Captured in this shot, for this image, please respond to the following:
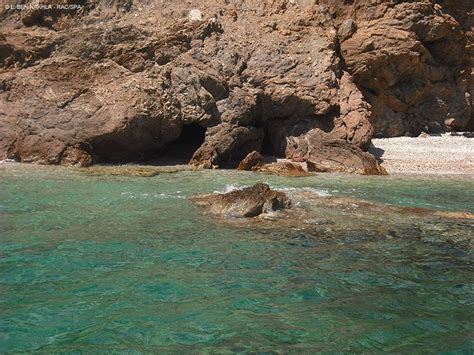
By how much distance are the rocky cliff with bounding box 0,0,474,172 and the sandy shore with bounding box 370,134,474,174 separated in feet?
5.47

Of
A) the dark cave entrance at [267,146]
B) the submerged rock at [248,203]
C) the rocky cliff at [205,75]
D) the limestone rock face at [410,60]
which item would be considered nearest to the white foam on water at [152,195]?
the submerged rock at [248,203]

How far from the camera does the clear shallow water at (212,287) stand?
416 cm

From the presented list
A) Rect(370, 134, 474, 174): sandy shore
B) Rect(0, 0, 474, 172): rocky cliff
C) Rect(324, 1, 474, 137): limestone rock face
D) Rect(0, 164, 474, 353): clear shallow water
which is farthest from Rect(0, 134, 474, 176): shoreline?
Rect(0, 164, 474, 353): clear shallow water

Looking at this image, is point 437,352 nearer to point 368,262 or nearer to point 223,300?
point 223,300

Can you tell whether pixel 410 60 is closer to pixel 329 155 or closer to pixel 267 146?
pixel 267 146

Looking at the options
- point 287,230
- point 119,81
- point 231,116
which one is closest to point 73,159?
point 119,81

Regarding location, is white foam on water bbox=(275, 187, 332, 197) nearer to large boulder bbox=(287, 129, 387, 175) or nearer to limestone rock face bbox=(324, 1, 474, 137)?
large boulder bbox=(287, 129, 387, 175)

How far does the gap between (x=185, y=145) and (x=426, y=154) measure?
10.7m

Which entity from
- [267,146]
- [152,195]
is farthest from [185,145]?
[152,195]

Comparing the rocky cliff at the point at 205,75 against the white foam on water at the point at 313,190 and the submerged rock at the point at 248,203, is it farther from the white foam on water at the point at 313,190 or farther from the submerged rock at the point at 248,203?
the submerged rock at the point at 248,203

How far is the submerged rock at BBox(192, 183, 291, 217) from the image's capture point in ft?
30.9

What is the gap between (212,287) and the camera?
542 cm

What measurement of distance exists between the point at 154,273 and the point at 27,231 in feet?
9.84

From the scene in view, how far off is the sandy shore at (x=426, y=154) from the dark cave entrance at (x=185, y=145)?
26.0ft
